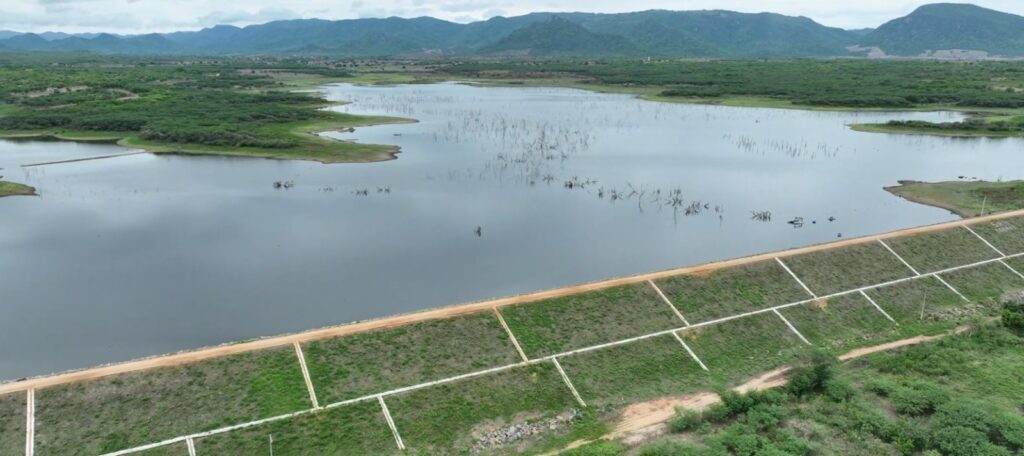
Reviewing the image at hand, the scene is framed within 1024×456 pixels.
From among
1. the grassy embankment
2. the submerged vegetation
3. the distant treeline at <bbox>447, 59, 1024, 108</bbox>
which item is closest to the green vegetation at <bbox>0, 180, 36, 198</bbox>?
the submerged vegetation

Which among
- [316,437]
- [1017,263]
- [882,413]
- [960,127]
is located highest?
[960,127]

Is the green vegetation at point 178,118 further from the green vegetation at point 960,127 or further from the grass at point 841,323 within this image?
the green vegetation at point 960,127

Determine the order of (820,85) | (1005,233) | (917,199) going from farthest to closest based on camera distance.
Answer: (820,85) < (917,199) < (1005,233)

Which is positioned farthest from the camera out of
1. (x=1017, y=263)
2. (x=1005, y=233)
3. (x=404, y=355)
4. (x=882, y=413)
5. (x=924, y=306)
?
(x=1005, y=233)

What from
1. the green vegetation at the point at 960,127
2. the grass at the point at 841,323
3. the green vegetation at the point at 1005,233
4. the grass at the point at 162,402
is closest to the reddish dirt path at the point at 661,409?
the grass at the point at 841,323

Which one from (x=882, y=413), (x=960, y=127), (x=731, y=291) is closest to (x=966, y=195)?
(x=731, y=291)

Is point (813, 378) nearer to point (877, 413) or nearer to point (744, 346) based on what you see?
point (877, 413)

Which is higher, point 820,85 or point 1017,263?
point 820,85
